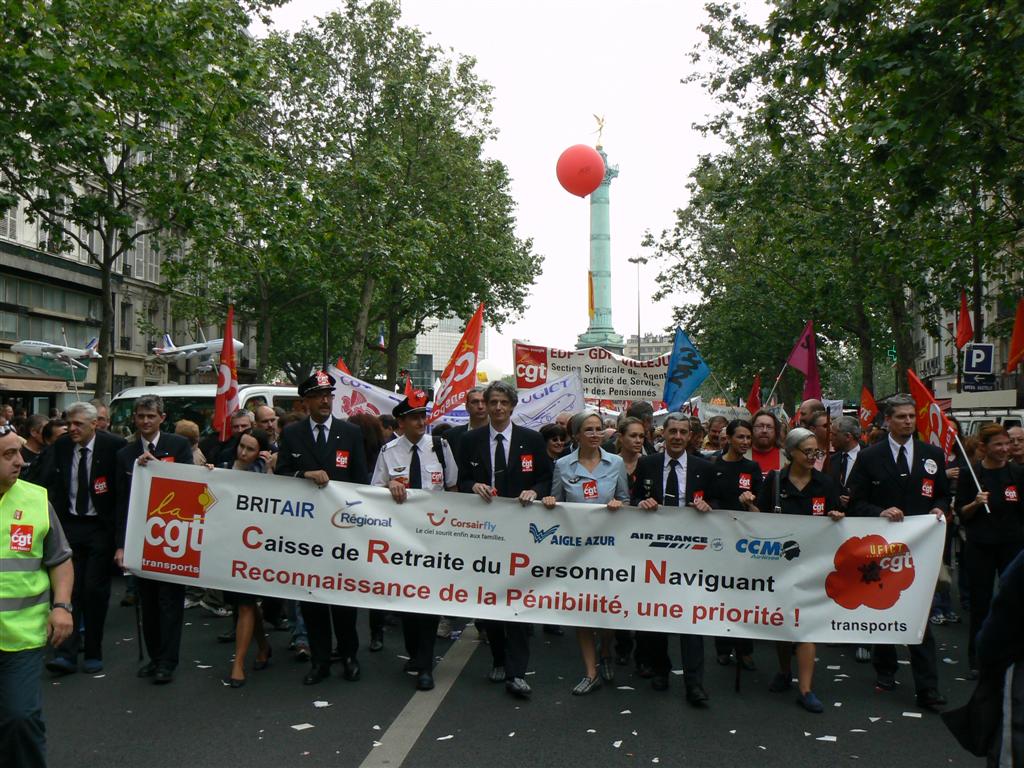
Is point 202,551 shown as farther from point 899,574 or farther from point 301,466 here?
point 899,574

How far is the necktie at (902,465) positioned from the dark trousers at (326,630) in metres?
3.63

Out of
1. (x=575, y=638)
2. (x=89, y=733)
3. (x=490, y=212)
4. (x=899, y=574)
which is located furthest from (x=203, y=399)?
(x=490, y=212)

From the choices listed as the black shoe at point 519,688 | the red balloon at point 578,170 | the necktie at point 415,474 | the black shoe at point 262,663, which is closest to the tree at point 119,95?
the red balloon at point 578,170

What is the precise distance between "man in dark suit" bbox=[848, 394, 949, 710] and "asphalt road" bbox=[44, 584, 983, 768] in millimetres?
889

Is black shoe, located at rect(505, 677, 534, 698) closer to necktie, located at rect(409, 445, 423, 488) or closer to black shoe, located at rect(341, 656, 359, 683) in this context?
black shoe, located at rect(341, 656, 359, 683)

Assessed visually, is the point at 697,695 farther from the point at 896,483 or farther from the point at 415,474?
the point at 415,474

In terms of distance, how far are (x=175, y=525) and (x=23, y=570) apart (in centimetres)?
288

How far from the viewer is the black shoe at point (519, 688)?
6.53 meters

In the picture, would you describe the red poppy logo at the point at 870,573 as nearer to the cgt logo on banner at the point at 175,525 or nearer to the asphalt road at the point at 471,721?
A: the asphalt road at the point at 471,721

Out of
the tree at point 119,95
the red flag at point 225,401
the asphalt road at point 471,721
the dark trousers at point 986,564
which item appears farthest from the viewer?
the tree at point 119,95

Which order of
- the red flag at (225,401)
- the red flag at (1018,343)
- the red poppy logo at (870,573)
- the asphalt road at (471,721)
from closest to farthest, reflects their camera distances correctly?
the asphalt road at (471,721) < the red poppy logo at (870,573) < the red flag at (225,401) < the red flag at (1018,343)

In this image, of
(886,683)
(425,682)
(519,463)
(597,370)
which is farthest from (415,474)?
(597,370)

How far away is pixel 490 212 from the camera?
4550cm

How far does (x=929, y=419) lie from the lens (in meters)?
8.65
